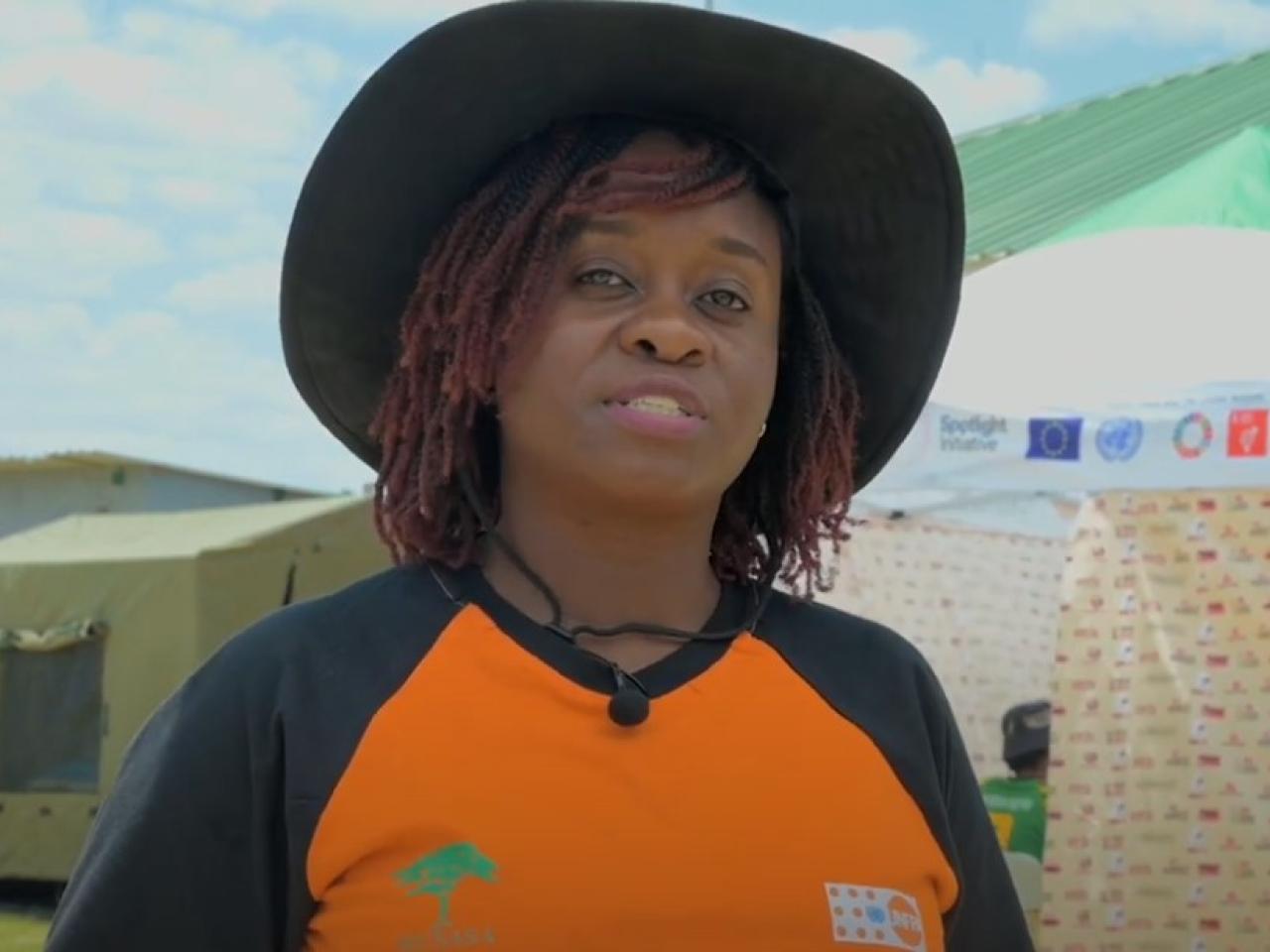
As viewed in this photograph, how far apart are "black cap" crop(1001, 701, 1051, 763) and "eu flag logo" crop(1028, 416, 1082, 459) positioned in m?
2.10

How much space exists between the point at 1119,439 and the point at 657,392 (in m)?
3.10

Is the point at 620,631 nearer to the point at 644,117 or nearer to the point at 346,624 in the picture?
the point at 346,624

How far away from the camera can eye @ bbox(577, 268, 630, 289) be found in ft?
5.06

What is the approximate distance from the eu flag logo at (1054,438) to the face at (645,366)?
118 inches

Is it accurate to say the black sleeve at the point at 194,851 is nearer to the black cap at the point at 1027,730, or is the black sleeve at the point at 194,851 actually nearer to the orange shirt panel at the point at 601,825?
the orange shirt panel at the point at 601,825

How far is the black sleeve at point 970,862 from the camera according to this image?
1.64 metres

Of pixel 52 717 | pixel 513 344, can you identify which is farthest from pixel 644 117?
pixel 52 717

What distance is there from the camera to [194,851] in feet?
4.48

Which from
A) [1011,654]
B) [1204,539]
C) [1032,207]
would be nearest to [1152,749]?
[1204,539]

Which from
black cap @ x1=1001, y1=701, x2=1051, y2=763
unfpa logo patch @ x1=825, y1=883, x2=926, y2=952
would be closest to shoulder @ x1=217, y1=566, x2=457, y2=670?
unfpa logo patch @ x1=825, y1=883, x2=926, y2=952

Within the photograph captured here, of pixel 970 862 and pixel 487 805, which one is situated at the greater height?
pixel 487 805

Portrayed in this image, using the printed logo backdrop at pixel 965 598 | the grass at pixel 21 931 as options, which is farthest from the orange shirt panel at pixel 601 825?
the grass at pixel 21 931

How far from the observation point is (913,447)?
186 inches

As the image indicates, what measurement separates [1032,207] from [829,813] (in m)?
8.29
